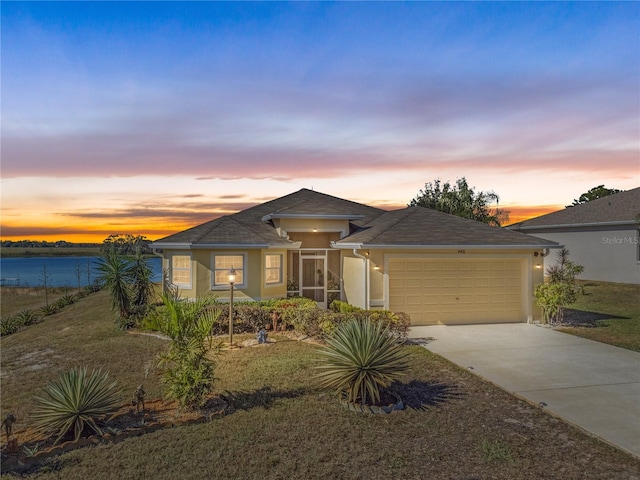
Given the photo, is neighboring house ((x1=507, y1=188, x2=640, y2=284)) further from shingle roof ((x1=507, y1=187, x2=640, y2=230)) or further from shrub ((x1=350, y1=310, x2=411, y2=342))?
shrub ((x1=350, y1=310, x2=411, y2=342))

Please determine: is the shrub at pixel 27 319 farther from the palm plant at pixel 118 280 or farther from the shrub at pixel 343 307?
the shrub at pixel 343 307

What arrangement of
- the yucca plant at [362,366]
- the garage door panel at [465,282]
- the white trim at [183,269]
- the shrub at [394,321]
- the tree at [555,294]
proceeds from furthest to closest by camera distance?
the white trim at [183,269]
the garage door panel at [465,282]
the tree at [555,294]
the shrub at [394,321]
the yucca plant at [362,366]

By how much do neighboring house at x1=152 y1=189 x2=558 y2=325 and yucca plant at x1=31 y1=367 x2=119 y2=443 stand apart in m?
8.78

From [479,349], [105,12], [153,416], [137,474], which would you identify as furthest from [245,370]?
[105,12]

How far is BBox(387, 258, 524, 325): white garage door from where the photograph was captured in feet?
46.5

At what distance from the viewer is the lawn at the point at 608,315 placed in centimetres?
1257

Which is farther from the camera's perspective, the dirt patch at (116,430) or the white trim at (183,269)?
the white trim at (183,269)

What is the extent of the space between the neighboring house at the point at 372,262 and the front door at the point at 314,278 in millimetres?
43

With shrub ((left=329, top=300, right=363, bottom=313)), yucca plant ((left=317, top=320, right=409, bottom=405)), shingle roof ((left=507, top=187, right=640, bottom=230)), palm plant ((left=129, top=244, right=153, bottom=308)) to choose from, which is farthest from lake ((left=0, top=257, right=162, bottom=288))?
shingle roof ((left=507, top=187, right=640, bottom=230))

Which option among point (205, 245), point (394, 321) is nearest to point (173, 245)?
point (205, 245)

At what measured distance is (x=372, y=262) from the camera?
13.8 meters

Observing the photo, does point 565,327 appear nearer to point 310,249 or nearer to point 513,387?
point 513,387

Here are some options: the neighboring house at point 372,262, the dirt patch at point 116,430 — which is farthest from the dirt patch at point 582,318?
the dirt patch at point 116,430

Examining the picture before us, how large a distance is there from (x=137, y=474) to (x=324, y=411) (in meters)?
2.88
